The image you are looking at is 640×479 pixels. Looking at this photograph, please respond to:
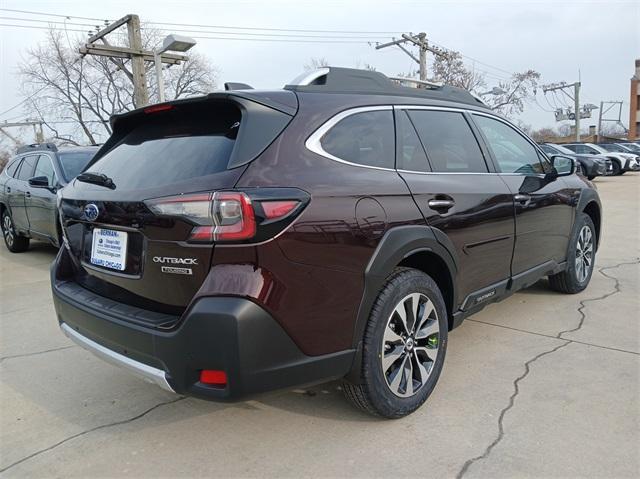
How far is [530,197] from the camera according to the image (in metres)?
3.82

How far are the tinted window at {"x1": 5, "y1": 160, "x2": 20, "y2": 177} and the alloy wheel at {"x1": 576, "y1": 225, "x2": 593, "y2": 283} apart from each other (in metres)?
8.44

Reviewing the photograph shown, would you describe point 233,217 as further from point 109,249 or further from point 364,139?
point 364,139

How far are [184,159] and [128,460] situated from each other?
4.92ft

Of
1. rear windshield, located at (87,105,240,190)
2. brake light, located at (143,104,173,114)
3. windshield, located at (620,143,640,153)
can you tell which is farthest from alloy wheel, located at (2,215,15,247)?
windshield, located at (620,143,640,153)

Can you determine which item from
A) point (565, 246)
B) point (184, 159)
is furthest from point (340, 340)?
point (565, 246)

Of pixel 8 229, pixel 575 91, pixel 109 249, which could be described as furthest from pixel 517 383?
pixel 575 91

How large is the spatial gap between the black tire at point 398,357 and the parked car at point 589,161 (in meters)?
16.1

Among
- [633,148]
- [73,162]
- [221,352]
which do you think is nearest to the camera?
[221,352]

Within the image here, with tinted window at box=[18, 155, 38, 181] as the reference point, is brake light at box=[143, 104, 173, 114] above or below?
above

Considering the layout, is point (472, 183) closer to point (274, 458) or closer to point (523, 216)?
point (523, 216)

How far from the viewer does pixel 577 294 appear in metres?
4.95

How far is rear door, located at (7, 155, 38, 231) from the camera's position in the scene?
299 inches

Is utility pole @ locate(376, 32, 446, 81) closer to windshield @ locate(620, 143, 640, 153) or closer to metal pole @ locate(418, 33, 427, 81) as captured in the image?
metal pole @ locate(418, 33, 427, 81)

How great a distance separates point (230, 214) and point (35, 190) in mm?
6295
